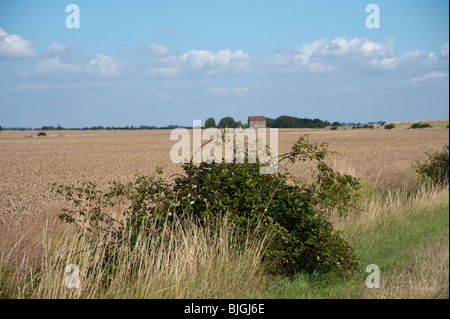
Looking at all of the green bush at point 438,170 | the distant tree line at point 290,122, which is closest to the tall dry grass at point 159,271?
the green bush at point 438,170

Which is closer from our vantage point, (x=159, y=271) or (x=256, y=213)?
(x=159, y=271)

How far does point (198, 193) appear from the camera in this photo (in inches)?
269

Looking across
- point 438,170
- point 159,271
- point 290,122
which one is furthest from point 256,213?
point 290,122

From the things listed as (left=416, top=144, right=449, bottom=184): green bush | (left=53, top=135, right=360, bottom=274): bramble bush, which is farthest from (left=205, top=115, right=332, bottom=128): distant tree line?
(left=53, top=135, right=360, bottom=274): bramble bush

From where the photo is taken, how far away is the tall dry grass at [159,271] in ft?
17.1

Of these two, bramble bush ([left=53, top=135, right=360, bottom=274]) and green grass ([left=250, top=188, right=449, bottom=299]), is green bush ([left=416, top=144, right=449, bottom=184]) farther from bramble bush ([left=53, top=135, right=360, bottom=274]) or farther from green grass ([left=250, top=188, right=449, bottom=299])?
bramble bush ([left=53, top=135, right=360, bottom=274])

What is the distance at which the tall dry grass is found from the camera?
5.22m

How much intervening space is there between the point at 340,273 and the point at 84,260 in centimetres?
360

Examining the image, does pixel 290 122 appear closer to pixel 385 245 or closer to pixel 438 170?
pixel 438 170

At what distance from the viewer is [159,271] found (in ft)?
18.8
